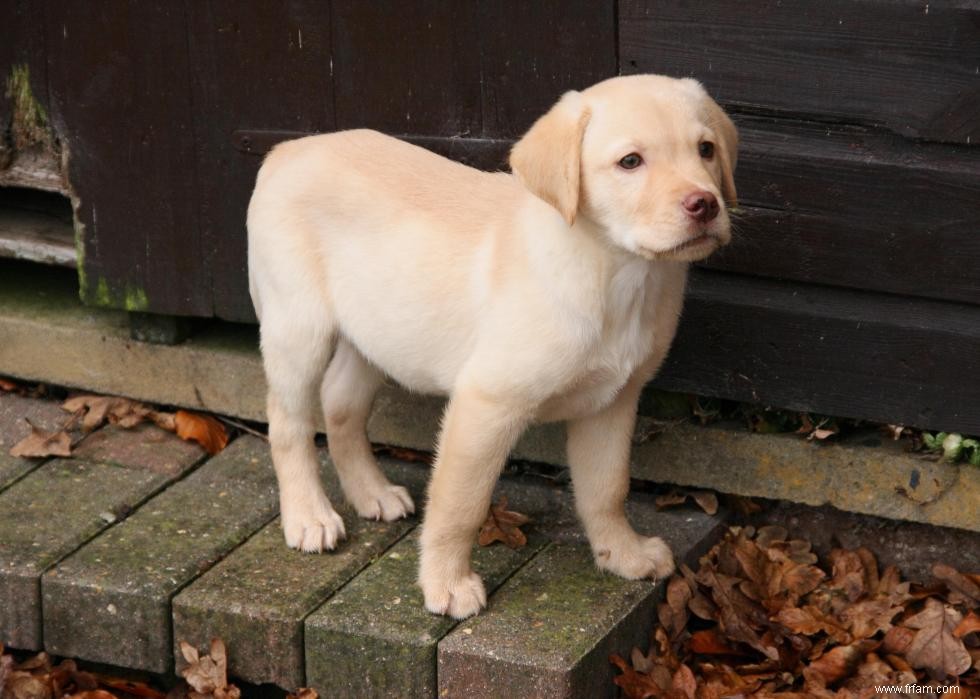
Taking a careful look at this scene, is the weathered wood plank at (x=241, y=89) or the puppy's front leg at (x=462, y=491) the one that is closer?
the puppy's front leg at (x=462, y=491)

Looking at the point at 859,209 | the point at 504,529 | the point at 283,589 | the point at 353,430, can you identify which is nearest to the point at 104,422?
the point at 353,430

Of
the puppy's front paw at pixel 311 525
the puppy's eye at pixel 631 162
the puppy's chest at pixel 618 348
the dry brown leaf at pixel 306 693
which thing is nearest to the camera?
the puppy's eye at pixel 631 162

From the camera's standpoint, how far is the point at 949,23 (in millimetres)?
3895

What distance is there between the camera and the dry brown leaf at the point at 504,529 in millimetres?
4422

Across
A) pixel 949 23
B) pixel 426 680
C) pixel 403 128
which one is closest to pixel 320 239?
pixel 403 128

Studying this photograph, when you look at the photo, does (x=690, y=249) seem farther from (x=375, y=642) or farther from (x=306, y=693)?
(x=306, y=693)

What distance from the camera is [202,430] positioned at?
16.9 feet

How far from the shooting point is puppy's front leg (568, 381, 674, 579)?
4152mm

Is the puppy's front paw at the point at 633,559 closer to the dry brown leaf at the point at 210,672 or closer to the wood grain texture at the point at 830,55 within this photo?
the dry brown leaf at the point at 210,672

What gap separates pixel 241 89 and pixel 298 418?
1072mm

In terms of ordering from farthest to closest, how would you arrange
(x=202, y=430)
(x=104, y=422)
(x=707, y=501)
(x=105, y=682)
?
1. (x=104, y=422)
2. (x=202, y=430)
3. (x=707, y=501)
4. (x=105, y=682)

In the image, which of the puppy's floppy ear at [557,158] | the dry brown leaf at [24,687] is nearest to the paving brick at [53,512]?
the dry brown leaf at [24,687]

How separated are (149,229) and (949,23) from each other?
256cm

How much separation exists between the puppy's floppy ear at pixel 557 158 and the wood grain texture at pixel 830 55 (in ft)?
2.20
